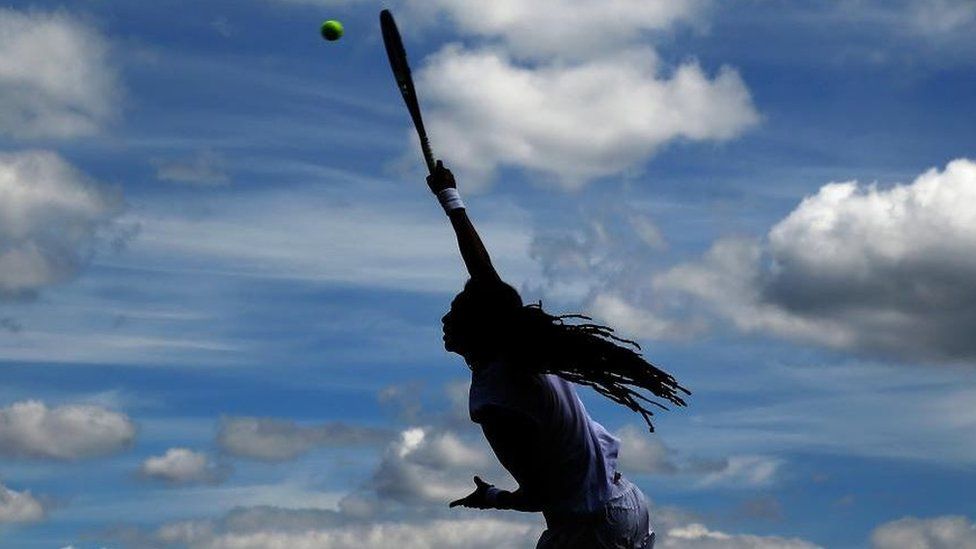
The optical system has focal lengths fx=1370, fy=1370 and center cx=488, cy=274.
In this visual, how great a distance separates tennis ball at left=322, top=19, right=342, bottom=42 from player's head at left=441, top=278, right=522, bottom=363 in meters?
4.20

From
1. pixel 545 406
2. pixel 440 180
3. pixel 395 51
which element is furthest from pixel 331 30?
pixel 545 406

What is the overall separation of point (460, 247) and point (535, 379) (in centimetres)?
93

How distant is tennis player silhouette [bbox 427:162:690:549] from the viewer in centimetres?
707

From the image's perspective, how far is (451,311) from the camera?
720cm

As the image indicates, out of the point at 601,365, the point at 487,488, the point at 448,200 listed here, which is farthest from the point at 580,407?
the point at 448,200

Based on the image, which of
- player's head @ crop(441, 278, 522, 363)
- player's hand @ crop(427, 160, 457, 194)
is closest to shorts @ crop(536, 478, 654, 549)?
player's head @ crop(441, 278, 522, 363)

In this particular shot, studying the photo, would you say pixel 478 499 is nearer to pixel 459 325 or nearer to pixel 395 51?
pixel 459 325

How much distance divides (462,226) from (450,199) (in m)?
0.33

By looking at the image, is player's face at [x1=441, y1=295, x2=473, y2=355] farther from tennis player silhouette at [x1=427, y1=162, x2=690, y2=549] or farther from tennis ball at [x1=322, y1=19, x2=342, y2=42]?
tennis ball at [x1=322, y1=19, x2=342, y2=42]

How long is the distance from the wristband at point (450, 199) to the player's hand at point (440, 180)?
0.16 feet

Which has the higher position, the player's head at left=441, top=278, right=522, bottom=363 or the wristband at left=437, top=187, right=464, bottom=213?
the wristband at left=437, top=187, right=464, bottom=213

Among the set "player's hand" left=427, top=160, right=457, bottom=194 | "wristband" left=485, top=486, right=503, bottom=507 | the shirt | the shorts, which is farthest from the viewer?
"player's hand" left=427, top=160, right=457, bottom=194

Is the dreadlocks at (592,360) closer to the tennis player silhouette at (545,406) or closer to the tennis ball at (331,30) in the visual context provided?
the tennis player silhouette at (545,406)

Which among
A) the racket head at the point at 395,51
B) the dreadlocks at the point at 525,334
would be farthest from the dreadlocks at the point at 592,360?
the racket head at the point at 395,51
